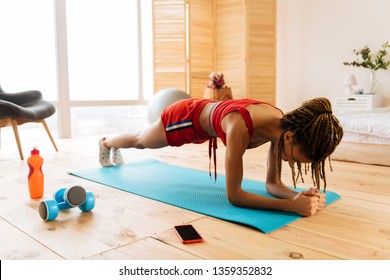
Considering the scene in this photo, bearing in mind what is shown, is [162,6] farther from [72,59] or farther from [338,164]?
[338,164]

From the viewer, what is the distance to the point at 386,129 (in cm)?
254

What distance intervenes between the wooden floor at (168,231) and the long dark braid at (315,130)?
0.94ft

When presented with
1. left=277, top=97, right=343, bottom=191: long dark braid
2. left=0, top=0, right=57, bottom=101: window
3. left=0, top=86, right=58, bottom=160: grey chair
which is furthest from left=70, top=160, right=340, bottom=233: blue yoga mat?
left=0, top=0, right=57, bottom=101: window

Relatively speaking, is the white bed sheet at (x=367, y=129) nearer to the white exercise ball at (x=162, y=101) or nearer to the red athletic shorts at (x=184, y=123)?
the red athletic shorts at (x=184, y=123)

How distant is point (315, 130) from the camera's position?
1.37 meters

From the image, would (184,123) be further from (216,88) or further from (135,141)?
(216,88)

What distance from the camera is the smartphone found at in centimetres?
125

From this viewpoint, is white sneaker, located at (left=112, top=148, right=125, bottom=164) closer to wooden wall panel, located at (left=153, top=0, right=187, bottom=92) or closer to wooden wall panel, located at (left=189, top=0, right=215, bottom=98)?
wooden wall panel, located at (left=153, top=0, right=187, bottom=92)

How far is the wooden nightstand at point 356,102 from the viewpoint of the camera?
4.57m

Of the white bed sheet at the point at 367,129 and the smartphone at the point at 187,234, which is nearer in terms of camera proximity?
the smartphone at the point at 187,234

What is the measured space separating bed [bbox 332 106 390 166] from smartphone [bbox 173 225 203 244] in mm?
1820

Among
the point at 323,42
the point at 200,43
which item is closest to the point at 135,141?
the point at 200,43

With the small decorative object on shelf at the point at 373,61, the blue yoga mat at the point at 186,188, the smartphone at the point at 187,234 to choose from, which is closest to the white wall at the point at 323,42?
the small decorative object on shelf at the point at 373,61
